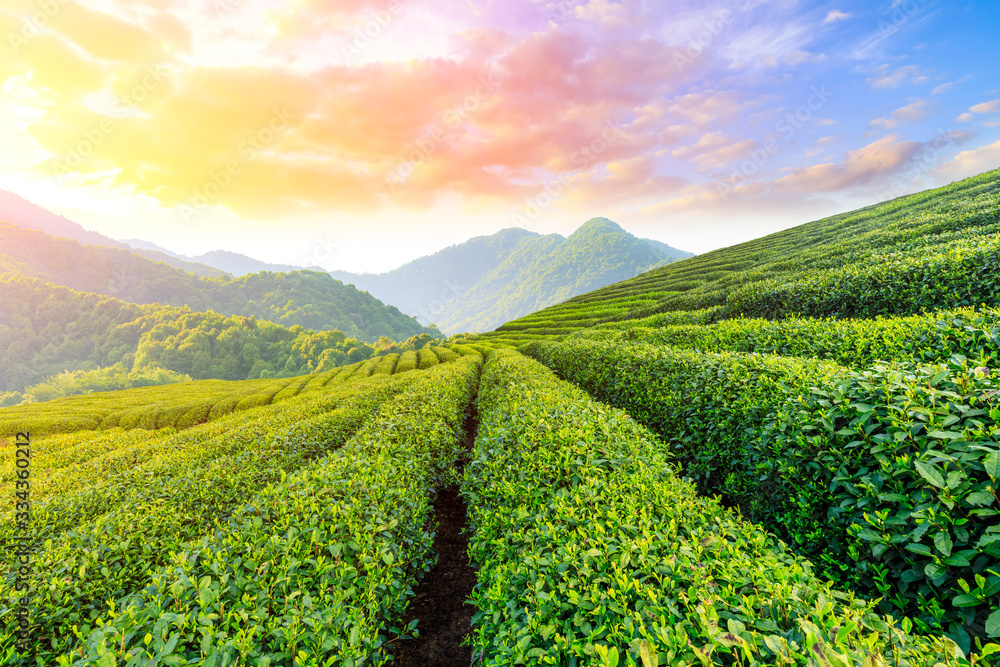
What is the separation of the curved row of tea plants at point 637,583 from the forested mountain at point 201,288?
156618 mm

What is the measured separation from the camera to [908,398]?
11.5ft

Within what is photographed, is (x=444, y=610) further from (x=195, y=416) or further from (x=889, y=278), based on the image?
(x=195, y=416)

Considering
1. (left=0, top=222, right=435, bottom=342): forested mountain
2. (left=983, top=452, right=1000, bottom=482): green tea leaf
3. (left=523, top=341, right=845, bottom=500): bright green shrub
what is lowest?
(left=523, top=341, right=845, bottom=500): bright green shrub

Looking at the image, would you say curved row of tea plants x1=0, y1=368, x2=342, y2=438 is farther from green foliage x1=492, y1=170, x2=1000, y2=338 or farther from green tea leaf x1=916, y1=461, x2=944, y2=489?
green foliage x1=492, y1=170, x2=1000, y2=338

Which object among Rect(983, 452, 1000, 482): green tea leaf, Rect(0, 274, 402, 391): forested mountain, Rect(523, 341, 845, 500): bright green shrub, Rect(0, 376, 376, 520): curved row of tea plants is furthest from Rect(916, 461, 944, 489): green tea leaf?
Rect(0, 274, 402, 391): forested mountain

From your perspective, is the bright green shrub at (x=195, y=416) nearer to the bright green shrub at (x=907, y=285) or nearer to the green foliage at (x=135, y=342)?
the bright green shrub at (x=907, y=285)

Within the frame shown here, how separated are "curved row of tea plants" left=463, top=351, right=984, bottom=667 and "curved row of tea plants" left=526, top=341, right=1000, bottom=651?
0.68 meters

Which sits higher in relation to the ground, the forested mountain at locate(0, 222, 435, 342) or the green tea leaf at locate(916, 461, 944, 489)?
the forested mountain at locate(0, 222, 435, 342)

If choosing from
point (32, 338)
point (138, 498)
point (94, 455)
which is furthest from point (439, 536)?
point (32, 338)

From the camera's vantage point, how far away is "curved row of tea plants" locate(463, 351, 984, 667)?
7.06ft

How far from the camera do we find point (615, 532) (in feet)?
11.2

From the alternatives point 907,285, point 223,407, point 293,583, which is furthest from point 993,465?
point 223,407

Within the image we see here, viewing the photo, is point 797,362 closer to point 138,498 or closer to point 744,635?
point 744,635

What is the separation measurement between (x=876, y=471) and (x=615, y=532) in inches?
109
